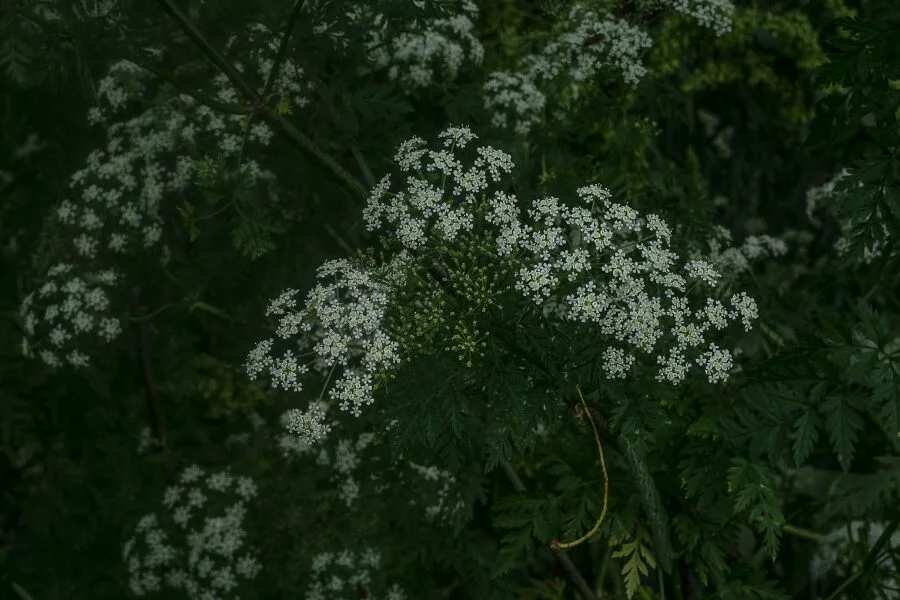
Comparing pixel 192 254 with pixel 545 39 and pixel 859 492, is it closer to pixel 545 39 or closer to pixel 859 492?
pixel 545 39

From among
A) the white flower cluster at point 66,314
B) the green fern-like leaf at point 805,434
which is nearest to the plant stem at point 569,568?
the green fern-like leaf at point 805,434

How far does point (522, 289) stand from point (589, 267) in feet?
0.59

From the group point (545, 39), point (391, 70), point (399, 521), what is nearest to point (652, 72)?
point (545, 39)

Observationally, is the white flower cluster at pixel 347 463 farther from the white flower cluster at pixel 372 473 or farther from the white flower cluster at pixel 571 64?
the white flower cluster at pixel 571 64

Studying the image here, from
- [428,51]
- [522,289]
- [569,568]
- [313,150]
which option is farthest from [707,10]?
[569,568]

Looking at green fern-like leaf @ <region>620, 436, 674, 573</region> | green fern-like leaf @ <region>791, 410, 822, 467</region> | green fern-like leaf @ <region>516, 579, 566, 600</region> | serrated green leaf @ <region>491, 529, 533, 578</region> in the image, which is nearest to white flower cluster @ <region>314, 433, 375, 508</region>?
green fern-like leaf @ <region>516, 579, 566, 600</region>

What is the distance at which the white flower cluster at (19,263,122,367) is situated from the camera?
3.88m

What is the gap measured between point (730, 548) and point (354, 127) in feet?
6.55

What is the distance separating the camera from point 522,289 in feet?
8.71

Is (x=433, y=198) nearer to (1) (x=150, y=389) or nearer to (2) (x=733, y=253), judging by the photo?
(2) (x=733, y=253)

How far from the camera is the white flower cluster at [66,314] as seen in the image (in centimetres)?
388

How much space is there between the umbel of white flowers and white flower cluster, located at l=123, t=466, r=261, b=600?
1.38 m

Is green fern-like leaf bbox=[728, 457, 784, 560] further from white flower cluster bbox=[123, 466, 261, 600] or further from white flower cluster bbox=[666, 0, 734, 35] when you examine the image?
white flower cluster bbox=[123, 466, 261, 600]

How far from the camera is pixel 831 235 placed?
17.9 ft
